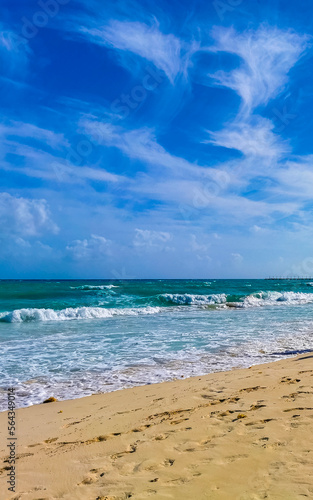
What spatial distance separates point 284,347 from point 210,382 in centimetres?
486

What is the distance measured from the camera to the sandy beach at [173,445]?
272 cm

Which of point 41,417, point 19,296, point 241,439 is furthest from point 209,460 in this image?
point 19,296

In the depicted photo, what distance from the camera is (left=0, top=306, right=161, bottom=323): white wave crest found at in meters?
19.6

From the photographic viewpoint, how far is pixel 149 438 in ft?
12.4

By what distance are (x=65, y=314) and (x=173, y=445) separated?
1915 cm

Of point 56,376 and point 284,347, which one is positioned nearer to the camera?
point 56,376

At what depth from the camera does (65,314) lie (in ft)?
70.9

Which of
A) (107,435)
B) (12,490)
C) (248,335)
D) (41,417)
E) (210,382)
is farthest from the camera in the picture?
(248,335)

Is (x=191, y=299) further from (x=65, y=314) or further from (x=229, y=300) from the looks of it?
(x=65, y=314)

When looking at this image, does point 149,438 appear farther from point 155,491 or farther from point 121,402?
point 121,402

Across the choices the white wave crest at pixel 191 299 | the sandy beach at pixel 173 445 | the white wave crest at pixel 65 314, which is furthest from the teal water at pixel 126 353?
the white wave crest at pixel 191 299

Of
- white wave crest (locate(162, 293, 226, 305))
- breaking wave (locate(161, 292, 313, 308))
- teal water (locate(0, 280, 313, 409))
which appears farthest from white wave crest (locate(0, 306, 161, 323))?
breaking wave (locate(161, 292, 313, 308))

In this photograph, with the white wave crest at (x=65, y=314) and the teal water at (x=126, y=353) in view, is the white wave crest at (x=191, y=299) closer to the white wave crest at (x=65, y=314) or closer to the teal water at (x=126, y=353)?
the white wave crest at (x=65, y=314)

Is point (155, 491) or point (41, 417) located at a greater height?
point (155, 491)
